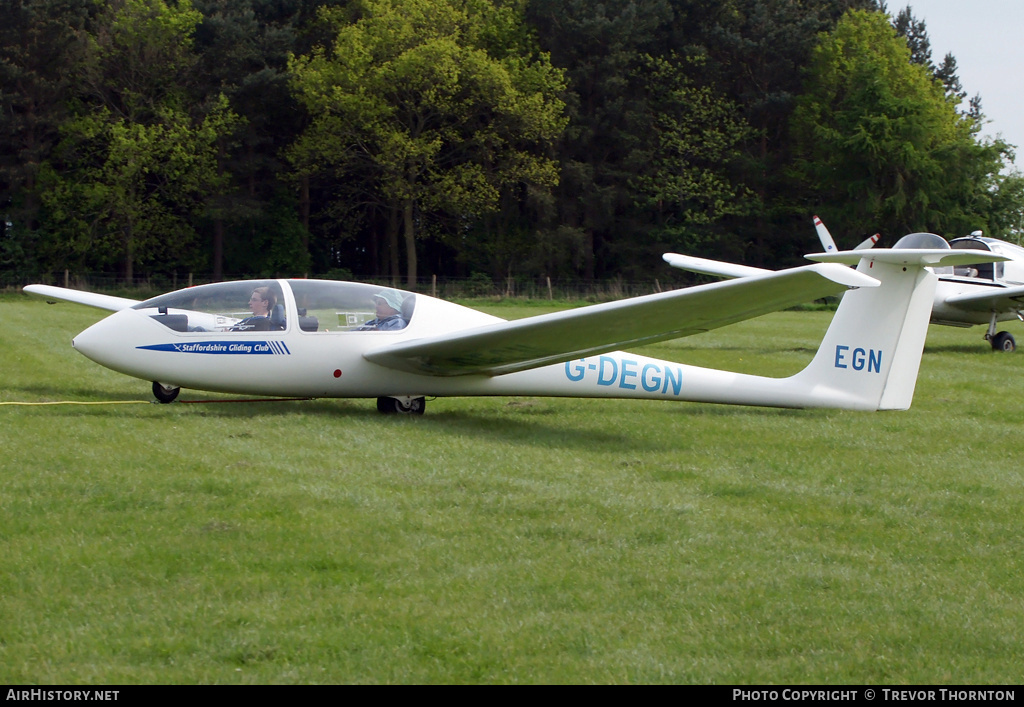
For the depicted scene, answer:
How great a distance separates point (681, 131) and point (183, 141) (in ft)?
88.5

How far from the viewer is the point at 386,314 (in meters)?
10.3

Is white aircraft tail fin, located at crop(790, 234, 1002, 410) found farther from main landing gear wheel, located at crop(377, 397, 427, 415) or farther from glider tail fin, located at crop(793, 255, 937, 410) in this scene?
main landing gear wheel, located at crop(377, 397, 427, 415)

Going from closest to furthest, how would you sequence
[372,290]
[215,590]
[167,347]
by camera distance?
[215,590], [167,347], [372,290]

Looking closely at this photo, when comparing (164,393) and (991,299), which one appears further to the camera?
(991,299)

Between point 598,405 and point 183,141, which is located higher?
point 183,141

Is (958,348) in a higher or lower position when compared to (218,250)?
lower

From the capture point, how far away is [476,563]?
5.17 m

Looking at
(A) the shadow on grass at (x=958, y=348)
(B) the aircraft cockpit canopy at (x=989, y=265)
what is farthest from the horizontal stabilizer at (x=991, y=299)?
(A) the shadow on grass at (x=958, y=348)

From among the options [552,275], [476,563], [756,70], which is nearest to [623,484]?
[476,563]

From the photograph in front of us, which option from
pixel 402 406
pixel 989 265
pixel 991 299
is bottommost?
pixel 402 406

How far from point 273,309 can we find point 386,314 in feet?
3.66

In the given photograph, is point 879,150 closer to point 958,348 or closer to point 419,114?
point 419,114

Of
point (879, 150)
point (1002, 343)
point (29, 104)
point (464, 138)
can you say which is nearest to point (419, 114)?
point (464, 138)

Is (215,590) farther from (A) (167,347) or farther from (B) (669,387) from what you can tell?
(B) (669,387)
